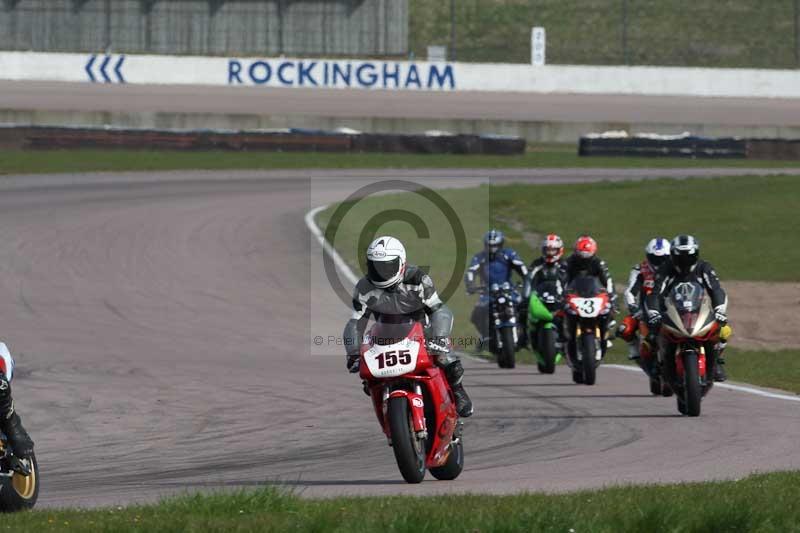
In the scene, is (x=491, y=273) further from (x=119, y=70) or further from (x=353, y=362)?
(x=119, y=70)

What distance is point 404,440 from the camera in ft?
30.9

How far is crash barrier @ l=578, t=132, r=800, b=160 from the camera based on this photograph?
4206cm

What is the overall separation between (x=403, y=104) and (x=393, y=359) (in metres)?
41.0

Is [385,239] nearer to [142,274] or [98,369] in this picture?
[98,369]

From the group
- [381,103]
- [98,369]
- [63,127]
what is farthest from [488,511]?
[381,103]

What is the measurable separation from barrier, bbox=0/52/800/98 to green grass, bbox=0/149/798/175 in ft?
28.9

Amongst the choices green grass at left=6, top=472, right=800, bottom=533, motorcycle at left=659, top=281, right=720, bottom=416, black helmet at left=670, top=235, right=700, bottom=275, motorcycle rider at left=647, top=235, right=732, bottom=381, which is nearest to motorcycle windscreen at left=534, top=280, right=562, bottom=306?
motorcycle rider at left=647, top=235, right=732, bottom=381

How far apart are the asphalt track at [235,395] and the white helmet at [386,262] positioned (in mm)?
1378

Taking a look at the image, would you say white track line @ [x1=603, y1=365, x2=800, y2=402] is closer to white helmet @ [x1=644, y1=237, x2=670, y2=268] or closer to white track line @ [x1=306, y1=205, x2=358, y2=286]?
white helmet @ [x1=644, y1=237, x2=670, y2=268]

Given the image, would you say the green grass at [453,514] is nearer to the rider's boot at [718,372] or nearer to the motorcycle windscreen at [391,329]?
the motorcycle windscreen at [391,329]

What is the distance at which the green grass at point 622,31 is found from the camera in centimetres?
5481

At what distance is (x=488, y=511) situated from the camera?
7957 millimetres

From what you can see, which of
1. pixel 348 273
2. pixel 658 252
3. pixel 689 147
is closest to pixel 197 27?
pixel 689 147

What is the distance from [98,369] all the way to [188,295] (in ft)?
18.1
